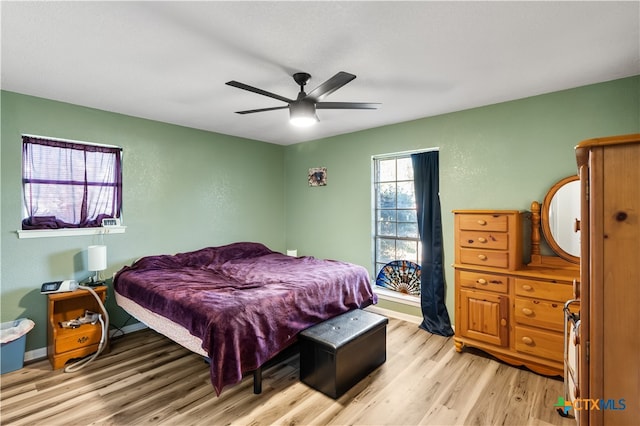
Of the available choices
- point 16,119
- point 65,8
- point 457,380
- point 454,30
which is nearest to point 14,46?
point 65,8

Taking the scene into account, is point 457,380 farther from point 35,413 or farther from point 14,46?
point 14,46

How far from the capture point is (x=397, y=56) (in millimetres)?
2182

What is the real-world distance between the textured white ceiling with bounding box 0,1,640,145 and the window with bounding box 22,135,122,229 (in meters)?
0.52

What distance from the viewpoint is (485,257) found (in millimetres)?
2887

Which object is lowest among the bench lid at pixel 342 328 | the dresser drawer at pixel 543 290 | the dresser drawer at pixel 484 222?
the bench lid at pixel 342 328

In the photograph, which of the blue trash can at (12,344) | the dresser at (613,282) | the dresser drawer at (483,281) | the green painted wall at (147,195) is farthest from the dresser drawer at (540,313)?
the blue trash can at (12,344)

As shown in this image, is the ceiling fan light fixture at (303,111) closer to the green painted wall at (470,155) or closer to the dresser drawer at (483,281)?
the green painted wall at (470,155)

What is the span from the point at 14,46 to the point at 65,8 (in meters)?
0.76

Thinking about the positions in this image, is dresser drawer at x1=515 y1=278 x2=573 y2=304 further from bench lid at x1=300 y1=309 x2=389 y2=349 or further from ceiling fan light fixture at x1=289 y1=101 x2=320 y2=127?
ceiling fan light fixture at x1=289 y1=101 x2=320 y2=127

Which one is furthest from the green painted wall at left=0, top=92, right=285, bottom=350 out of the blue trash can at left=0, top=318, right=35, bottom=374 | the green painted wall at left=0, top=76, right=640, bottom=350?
the blue trash can at left=0, top=318, right=35, bottom=374

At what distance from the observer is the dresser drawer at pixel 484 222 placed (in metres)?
2.80

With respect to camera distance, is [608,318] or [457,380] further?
[457,380]

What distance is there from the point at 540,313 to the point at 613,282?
204cm

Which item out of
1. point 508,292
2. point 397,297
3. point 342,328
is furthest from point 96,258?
point 508,292
